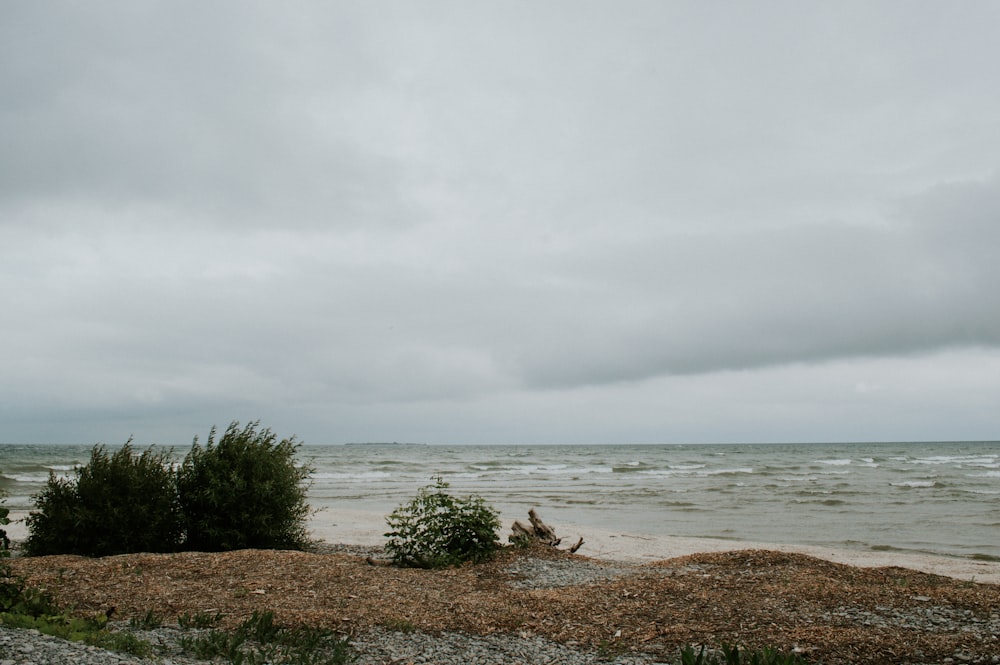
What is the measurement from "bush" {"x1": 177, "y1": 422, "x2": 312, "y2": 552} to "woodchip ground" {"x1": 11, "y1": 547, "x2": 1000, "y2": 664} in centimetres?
95

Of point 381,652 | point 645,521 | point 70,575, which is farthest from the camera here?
point 645,521

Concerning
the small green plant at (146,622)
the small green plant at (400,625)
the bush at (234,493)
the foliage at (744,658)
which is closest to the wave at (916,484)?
the bush at (234,493)

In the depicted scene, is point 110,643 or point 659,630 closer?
point 110,643

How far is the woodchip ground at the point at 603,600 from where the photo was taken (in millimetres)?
6406

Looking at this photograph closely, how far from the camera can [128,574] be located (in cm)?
872

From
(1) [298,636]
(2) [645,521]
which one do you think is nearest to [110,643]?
(1) [298,636]

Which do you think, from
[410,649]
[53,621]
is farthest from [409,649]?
[53,621]

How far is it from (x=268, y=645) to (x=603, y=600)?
11.7ft

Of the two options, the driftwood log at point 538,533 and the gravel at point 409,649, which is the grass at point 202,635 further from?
the driftwood log at point 538,533

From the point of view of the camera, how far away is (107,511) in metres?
10.5

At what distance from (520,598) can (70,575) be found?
546cm

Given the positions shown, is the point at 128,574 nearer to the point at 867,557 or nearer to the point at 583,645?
the point at 583,645

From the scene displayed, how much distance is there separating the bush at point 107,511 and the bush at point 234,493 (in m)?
0.35

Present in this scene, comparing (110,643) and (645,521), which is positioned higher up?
(110,643)
